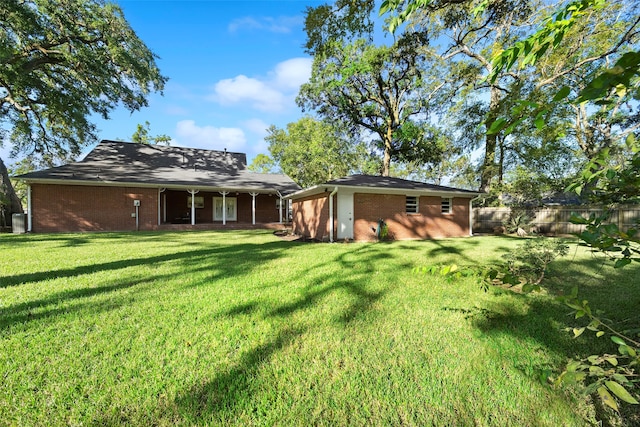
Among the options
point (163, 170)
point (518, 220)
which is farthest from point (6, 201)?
point (518, 220)

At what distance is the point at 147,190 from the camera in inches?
632

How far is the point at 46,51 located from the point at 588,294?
77.7ft

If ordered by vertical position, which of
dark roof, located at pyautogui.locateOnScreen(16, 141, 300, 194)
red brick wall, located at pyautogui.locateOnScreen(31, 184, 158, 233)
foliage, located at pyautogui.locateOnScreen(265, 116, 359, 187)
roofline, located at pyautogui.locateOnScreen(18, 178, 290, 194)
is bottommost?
red brick wall, located at pyautogui.locateOnScreen(31, 184, 158, 233)

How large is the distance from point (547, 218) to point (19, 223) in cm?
2771

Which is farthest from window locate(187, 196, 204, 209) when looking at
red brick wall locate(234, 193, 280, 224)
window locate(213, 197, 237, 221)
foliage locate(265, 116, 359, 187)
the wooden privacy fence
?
the wooden privacy fence

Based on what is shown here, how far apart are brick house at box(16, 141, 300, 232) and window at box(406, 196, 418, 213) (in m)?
8.94

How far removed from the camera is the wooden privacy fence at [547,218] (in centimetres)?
1288

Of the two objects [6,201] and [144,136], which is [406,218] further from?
[144,136]

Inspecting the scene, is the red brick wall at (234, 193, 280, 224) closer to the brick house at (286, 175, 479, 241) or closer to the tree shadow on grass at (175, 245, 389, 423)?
the brick house at (286, 175, 479, 241)

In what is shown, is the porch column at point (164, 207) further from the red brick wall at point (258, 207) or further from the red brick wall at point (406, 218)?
the red brick wall at point (406, 218)

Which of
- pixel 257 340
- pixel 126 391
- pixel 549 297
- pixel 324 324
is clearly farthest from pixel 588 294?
pixel 126 391

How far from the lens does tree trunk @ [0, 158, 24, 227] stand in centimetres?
1454

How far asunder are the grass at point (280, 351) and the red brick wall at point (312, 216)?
7403 mm

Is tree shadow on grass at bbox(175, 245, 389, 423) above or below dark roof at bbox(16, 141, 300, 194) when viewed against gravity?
below
